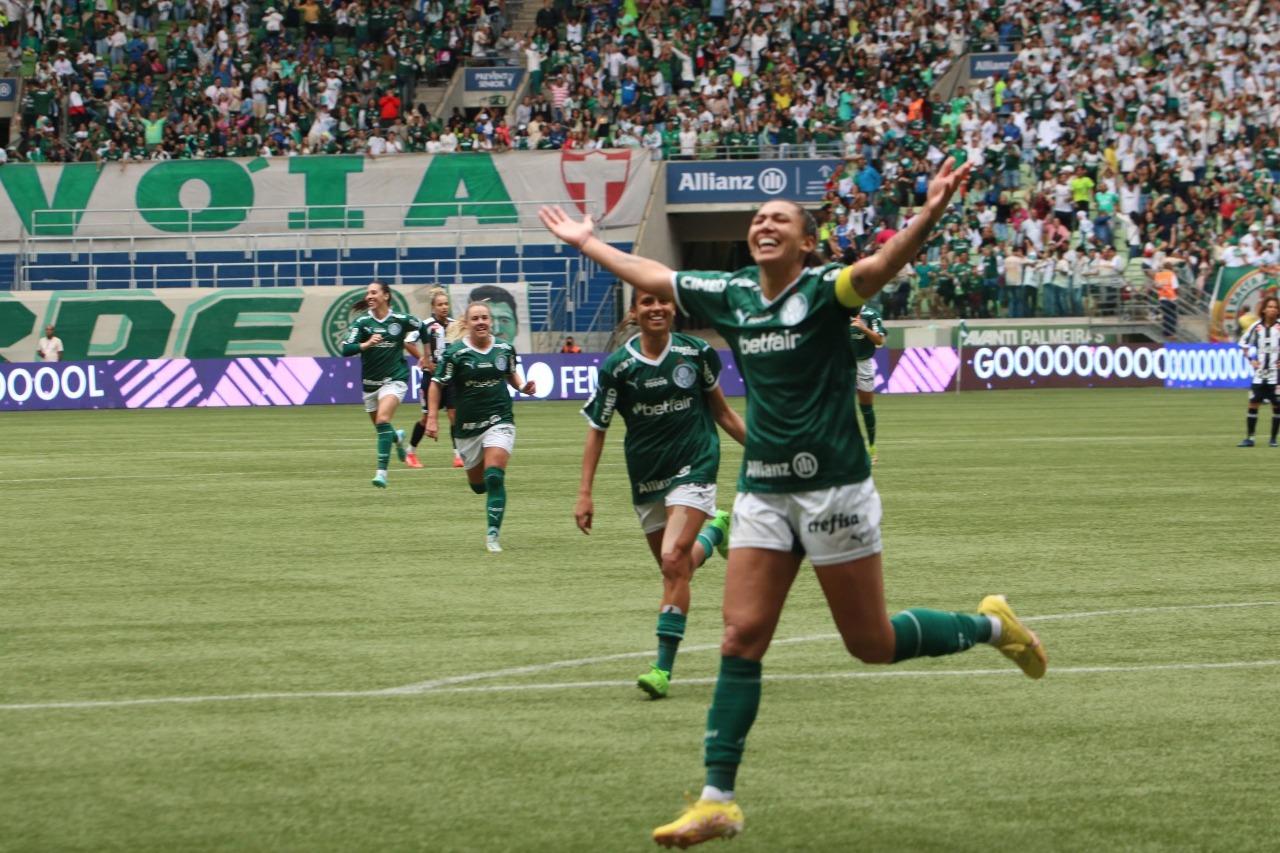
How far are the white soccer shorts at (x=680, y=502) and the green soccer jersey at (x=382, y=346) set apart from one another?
42.6 ft

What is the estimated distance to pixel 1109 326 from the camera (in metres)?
42.7

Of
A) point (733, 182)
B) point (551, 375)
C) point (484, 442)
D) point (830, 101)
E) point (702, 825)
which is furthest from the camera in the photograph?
point (830, 101)

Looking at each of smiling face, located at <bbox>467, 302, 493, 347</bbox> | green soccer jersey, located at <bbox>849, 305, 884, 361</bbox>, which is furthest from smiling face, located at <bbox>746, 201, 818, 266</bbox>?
green soccer jersey, located at <bbox>849, 305, 884, 361</bbox>

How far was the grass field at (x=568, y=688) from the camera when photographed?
21.5 ft

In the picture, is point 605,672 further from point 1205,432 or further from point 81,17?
point 81,17

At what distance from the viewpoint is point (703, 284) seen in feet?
22.6

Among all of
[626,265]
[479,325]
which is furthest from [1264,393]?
[626,265]

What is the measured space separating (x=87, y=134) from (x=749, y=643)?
46.3 meters

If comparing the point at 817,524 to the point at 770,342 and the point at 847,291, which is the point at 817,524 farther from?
the point at 847,291

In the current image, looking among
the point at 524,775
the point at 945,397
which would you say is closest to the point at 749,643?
the point at 524,775

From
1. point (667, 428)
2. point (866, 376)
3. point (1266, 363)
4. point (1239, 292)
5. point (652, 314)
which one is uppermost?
point (652, 314)

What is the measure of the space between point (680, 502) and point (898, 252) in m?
3.68

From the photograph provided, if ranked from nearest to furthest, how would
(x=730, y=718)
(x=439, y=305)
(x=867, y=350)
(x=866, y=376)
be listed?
(x=730, y=718), (x=439, y=305), (x=867, y=350), (x=866, y=376)

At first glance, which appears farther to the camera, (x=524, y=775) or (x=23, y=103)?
(x=23, y=103)
